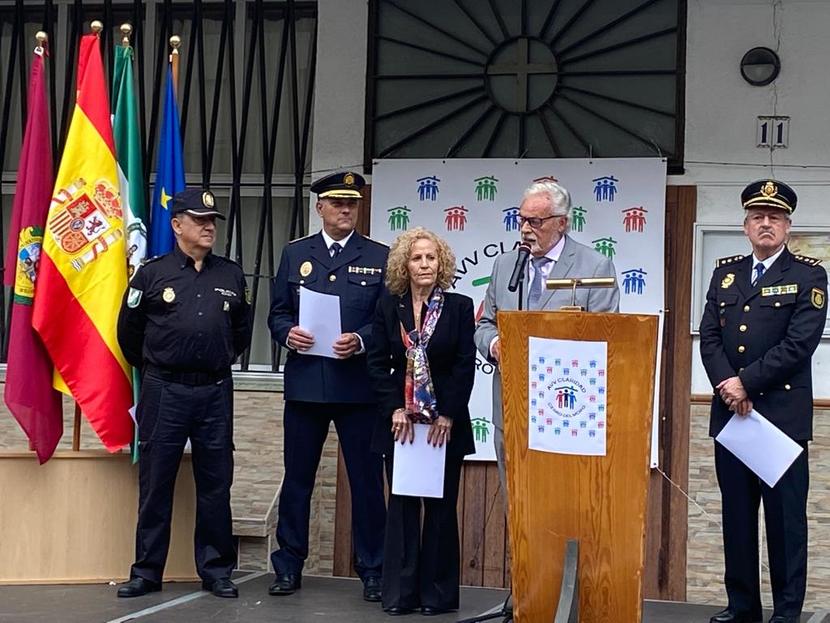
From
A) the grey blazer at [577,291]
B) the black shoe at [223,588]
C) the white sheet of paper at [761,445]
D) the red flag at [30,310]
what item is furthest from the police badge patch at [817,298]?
the red flag at [30,310]

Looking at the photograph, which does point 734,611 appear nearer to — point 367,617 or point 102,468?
point 367,617

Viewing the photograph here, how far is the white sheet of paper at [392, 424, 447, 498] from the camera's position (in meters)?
4.96

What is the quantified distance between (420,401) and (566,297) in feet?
2.42

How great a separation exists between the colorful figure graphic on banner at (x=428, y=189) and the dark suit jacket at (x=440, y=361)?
1575 millimetres

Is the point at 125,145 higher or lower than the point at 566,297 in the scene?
higher

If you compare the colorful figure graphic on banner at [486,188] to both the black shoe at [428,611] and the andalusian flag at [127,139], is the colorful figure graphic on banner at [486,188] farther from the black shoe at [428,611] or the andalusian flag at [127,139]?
the black shoe at [428,611]

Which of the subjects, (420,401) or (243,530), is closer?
(420,401)

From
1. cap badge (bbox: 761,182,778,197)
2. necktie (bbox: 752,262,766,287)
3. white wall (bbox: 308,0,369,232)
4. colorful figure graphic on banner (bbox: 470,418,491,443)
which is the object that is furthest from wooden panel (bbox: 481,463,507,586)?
cap badge (bbox: 761,182,778,197)

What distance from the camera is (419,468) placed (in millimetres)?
4977

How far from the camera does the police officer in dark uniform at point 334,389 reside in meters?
5.39

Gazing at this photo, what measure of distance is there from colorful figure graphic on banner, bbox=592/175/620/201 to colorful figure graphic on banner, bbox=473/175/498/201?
491 mm

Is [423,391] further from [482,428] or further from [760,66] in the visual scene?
[760,66]

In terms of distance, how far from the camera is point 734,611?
4922 mm

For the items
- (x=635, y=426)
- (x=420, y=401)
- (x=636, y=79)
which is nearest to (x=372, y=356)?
(x=420, y=401)
